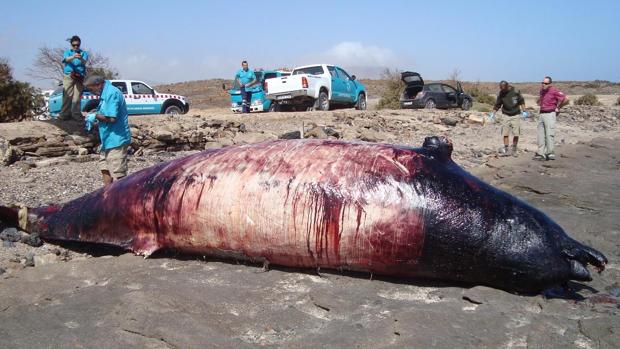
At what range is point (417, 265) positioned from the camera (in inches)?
149

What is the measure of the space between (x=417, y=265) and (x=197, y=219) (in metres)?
1.83

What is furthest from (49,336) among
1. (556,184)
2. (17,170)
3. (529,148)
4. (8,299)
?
(529,148)

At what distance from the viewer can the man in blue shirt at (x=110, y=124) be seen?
20.9ft

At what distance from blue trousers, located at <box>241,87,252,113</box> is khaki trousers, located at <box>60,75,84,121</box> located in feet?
28.2

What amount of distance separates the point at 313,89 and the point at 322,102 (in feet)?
2.53

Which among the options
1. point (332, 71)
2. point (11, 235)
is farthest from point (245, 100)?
point (11, 235)

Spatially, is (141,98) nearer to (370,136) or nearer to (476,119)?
(370,136)

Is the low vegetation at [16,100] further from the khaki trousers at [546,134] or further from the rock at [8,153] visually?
the khaki trousers at [546,134]

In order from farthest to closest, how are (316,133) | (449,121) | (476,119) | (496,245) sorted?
(476,119) → (449,121) → (316,133) → (496,245)

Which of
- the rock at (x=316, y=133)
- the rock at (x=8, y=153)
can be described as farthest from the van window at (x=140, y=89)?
the rock at (x=8, y=153)

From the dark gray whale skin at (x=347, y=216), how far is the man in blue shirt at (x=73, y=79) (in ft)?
19.5

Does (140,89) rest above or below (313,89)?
above

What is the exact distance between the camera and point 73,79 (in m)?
10.0

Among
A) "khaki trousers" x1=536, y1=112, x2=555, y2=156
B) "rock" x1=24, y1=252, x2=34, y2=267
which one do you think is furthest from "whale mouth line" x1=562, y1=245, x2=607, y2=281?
"khaki trousers" x1=536, y1=112, x2=555, y2=156
